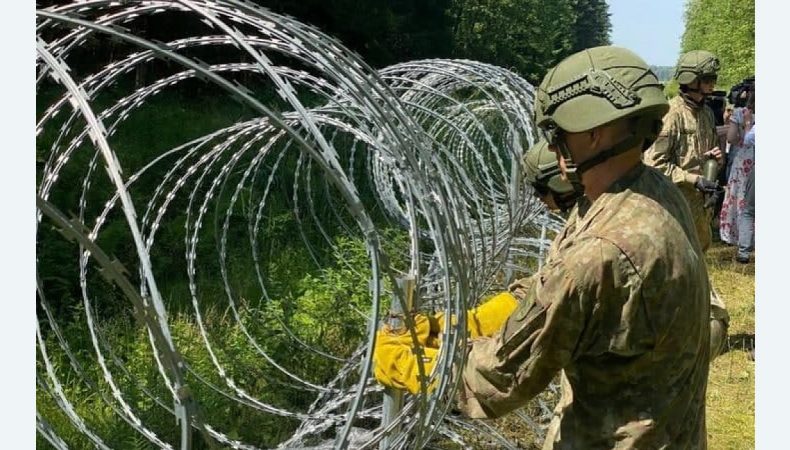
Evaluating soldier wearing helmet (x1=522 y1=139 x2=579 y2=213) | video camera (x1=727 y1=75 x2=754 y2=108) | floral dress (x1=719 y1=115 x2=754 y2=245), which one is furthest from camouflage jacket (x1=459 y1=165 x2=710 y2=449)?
video camera (x1=727 y1=75 x2=754 y2=108)

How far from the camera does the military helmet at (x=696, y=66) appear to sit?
5754 mm

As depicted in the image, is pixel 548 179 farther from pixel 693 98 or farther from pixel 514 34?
pixel 514 34

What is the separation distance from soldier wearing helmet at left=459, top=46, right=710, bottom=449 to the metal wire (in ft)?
1.61

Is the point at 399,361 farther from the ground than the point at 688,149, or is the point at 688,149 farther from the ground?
the point at 688,149

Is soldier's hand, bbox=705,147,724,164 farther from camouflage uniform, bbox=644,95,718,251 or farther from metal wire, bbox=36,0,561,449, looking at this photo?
metal wire, bbox=36,0,561,449

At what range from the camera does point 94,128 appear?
5.48ft

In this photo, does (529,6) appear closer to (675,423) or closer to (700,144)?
(700,144)

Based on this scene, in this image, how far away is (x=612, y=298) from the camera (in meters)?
1.86

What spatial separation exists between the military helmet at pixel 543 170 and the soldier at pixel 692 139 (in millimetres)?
2221

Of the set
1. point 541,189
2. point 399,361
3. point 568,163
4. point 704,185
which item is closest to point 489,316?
point 399,361

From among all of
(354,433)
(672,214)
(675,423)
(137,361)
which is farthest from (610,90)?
(137,361)

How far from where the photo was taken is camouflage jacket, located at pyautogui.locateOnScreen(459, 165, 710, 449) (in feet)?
6.07

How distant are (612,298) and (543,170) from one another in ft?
5.51

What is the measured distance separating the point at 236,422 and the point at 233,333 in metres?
1.07
